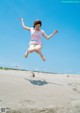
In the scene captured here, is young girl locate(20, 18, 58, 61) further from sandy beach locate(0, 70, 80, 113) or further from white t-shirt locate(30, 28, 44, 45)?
sandy beach locate(0, 70, 80, 113)

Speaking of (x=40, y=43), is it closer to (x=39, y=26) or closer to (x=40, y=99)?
(x=39, y=26)

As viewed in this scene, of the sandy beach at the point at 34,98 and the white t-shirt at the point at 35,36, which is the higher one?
the white t-shirt at the point at 35,36

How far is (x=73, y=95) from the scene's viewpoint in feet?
22.2

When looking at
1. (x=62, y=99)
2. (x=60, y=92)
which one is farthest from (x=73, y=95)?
(x=62, y=99)

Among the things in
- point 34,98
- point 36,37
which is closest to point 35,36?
point 36,37

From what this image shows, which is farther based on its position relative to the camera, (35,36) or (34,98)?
(35,36)

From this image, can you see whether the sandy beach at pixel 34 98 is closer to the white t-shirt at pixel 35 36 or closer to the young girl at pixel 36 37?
the young girl at pixel 36 37

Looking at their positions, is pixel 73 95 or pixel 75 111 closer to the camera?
pixel 75 111

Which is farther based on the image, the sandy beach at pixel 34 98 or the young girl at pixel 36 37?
the young girl at pixel 36 37

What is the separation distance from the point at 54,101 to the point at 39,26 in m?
3.96

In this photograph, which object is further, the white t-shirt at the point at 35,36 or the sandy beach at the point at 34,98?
the white t-shirt at the point at 35,36

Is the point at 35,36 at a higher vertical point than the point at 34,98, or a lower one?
higher

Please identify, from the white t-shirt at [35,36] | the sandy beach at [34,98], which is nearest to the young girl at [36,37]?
the white t-shirt at [35,36]

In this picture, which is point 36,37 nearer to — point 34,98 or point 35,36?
point 35,36
